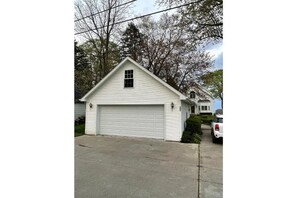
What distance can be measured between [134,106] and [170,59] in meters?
7.17

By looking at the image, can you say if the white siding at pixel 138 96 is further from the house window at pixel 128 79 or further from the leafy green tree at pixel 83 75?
the leafy green tree at pixel 83 75

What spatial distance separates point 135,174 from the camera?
4043 millimetres

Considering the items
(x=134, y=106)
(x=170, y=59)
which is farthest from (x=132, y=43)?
(x=134, y=106)

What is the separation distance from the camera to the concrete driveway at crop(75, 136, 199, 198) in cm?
318

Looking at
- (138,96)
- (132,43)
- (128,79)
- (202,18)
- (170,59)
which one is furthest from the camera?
(132,43)

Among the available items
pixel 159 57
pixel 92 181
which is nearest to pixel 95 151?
pixel 92 181

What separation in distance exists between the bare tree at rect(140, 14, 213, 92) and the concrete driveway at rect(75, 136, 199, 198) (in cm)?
1005

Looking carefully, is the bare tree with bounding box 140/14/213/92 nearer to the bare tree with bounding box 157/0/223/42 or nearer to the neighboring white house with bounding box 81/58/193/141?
the neighboring white house with bounding box 81/58/193/141

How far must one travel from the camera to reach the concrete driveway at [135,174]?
3.18 m

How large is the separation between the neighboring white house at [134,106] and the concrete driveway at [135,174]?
9.56ft

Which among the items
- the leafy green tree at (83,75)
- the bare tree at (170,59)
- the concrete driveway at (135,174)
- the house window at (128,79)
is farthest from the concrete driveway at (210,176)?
the leafy green tree at (83,75)

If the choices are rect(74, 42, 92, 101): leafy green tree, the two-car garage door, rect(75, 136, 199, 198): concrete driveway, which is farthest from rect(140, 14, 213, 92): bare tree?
rect(75, 136, 199, 198): concrete driveway

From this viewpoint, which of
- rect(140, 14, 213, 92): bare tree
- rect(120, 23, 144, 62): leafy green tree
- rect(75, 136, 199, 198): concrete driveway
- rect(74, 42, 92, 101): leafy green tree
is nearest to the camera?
rect(75, 136, 199, 198): concrete driveway

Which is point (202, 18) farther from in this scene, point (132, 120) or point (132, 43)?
point (132, 43)
